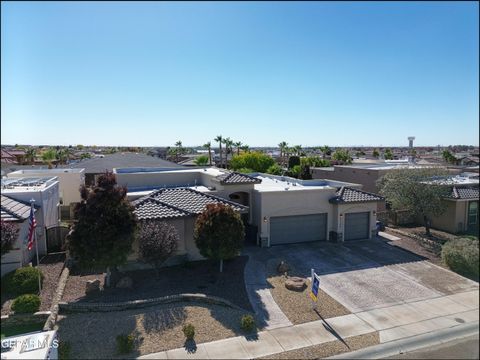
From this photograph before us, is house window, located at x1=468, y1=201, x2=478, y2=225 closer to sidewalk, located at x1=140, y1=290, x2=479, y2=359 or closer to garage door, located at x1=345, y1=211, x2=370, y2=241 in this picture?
garage door, located at x1=345, y1=211, x2=370, y2=241

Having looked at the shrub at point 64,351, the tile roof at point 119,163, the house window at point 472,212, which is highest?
the tile roof at point 119,163

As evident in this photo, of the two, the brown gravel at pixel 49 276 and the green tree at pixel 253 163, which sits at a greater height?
the green tree at pixel 253 163

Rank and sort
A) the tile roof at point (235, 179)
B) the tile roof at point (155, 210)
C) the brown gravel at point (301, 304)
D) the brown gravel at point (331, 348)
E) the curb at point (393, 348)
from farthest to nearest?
the tile roof at point (235, 179) → the tile roof at point (155, 210) → the brown gravel at point (301, 304) → the brown gravel at point (331, 348) → the curb at point (393, 348)

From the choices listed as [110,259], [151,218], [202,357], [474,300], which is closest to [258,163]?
[151,218]

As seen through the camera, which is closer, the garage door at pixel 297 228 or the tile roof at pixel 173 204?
the tile roof at pixel 173 204

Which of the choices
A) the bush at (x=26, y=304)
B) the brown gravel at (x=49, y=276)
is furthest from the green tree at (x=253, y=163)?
the bush at (x=26, y=304)

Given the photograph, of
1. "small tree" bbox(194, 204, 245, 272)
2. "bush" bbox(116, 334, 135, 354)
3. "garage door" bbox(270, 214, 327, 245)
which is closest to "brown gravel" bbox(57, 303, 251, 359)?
"bush" bbox(116, 334, 135, 354)

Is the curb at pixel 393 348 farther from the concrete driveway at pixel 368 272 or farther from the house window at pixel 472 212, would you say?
the house window at pixel 472 212
